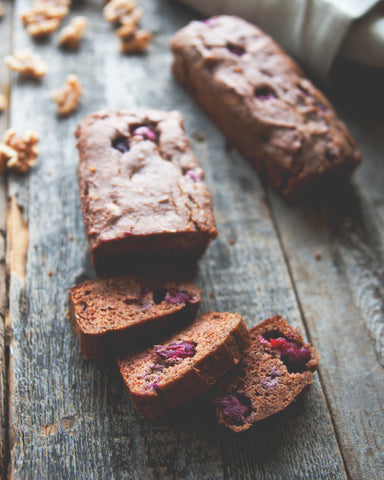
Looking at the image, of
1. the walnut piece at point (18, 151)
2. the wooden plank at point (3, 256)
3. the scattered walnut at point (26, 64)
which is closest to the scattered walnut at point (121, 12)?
the scattered walnut at point (26, 64)

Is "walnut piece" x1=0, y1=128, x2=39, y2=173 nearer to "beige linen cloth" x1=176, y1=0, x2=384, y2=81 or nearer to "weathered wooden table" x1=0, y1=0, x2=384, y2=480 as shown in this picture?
"weathered wooden table" x1=0, y1=0, x2=384, y2=480

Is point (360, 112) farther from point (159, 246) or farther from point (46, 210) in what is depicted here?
point (46, 210)

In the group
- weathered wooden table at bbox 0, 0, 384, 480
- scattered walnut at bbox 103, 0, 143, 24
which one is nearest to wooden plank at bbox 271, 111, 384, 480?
weathered wooden table at bbox 0, 0, 384, 480

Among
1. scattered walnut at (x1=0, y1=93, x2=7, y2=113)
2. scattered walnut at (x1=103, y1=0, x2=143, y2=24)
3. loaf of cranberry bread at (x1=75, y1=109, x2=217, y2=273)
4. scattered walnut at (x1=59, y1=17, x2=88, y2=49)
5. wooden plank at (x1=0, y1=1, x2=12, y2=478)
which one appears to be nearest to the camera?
wooden plank at (x1=0, y1=1, x2=12, y2=478)

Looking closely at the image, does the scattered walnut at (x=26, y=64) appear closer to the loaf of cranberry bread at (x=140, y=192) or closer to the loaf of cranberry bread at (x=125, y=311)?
the loaf of cranberry bread at (x=140, y=192)

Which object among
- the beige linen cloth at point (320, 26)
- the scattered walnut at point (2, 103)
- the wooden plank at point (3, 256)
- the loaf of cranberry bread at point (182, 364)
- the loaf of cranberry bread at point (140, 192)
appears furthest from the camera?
the scattered walnut at point (2, 103)

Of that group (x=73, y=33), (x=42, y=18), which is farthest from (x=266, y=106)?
(x=42, y=18)
